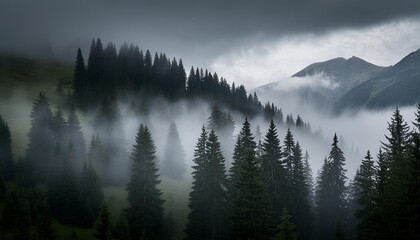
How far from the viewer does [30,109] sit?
5017 inches

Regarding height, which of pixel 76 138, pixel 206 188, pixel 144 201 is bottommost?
pixel 144 201

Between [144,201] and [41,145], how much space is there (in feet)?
99.0

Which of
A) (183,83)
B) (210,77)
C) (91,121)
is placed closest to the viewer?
(91,121)

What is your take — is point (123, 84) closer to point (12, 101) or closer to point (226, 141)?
point (12, 101)

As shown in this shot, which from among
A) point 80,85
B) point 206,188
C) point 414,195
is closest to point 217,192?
point 206,188

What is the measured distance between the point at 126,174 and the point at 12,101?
67.6 metres

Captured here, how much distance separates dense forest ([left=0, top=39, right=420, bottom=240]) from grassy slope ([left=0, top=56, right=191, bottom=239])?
0.98 m

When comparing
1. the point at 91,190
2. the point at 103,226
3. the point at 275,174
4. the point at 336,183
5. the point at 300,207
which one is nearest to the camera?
the point at 103,226

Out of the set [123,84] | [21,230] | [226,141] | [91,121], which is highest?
[123,84]

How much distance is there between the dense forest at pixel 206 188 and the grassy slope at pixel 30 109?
98 centimetres

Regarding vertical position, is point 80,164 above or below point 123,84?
below

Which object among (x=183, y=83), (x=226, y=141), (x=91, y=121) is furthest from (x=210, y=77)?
(x=226, y=141)

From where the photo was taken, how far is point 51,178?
2832 inches

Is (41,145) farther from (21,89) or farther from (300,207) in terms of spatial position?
(21,89)
